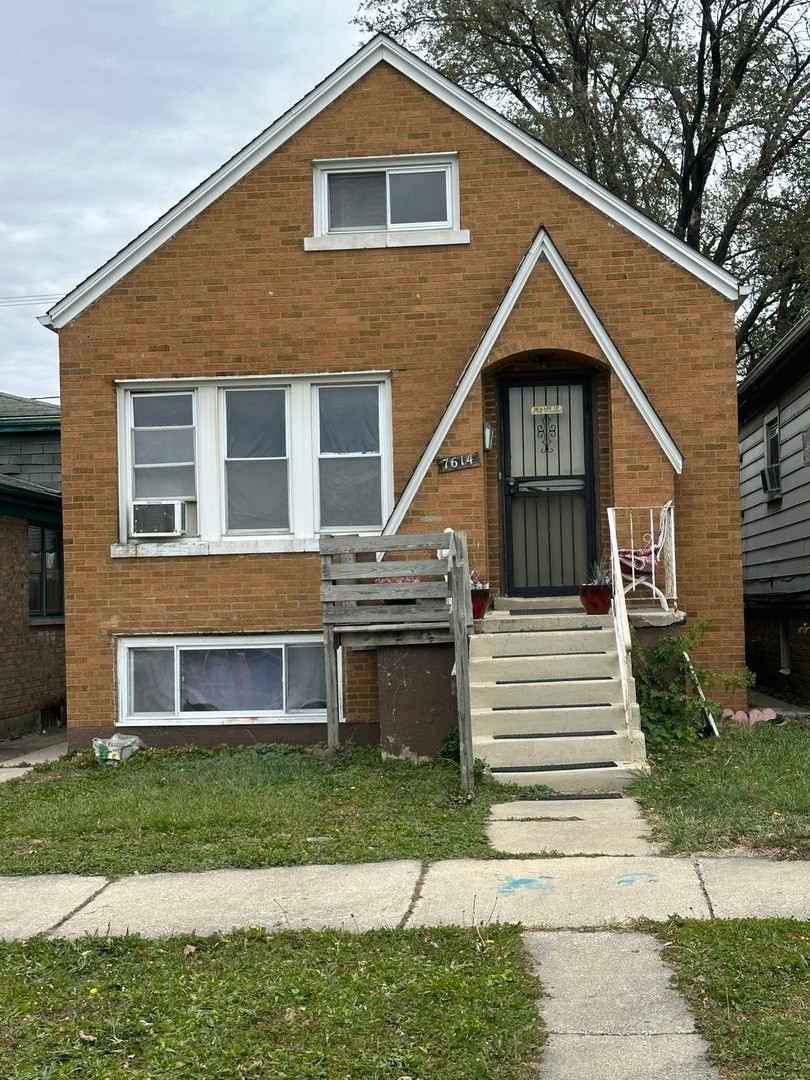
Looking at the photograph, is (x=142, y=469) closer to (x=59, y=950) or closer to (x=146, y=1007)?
(x=59, y=950)

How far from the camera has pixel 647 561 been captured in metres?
11.2

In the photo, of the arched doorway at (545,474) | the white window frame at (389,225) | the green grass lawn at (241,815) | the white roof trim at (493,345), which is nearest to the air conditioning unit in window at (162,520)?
the white roof trim at (493,345)

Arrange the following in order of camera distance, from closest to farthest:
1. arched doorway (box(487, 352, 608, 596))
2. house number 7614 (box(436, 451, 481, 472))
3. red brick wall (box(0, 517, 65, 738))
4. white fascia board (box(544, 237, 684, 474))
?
white fascia board (box(544, 237, 684, 474)), house number 7614 (box(436, 451, 481, 472)), arched doorway (box(487, 352, 608, 596)), red brick wall (box(0, 517, 65, 738))

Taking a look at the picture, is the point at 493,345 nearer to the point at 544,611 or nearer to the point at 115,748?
the point at 544,611

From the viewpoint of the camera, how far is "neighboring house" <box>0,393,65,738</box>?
577 inches

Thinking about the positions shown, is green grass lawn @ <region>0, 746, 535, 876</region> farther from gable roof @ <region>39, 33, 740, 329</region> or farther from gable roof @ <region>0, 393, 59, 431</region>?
gable roof @ <region>0, 393, 59, 431</region>

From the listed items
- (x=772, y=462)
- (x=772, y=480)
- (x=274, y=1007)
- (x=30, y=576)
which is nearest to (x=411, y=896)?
(x=274, y=1007)

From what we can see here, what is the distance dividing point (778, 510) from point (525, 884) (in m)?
11.2

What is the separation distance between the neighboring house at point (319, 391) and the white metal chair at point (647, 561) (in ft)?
2.41

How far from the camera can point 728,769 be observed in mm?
9102

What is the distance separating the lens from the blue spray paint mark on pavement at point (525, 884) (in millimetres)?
6305

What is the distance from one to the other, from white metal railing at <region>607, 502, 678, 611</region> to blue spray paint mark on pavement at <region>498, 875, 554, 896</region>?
4781 mm

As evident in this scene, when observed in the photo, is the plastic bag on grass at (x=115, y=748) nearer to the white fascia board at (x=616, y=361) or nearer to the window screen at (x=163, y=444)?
the window screen at (x=163, y=444)

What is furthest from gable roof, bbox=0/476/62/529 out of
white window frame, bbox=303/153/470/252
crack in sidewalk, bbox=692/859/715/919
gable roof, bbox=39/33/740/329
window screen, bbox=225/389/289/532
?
crack in sidewalk, bbox=692/859/715/919
